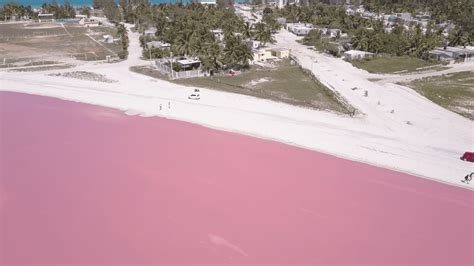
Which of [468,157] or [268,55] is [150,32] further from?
[468,157]

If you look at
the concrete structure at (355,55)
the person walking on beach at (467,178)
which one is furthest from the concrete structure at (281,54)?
the person walking on beach at (467,178)

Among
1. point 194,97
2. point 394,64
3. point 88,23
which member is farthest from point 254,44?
point 88,23

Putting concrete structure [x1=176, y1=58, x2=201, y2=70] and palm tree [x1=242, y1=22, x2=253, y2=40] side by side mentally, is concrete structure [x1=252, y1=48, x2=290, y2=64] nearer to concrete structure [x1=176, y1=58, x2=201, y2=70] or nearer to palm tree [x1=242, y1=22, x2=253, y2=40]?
concrete structure [x1=176, y1=58, x2=201, y2=70]

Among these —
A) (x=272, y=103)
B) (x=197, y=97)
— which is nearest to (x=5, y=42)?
(x=197, y=97)

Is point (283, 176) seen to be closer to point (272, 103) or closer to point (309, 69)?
point (272, 103)

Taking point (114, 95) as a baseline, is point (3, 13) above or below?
above

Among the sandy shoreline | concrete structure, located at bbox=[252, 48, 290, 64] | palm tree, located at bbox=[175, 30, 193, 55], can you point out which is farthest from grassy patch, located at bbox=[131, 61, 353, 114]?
palm tree, located at bbox=[175, 30, 193, 55]
